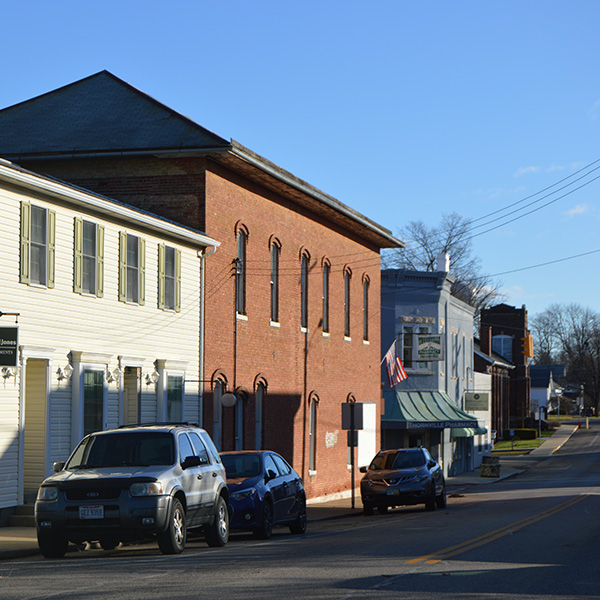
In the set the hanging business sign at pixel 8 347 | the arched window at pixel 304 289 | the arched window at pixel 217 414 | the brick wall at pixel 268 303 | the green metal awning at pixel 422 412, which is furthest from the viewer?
the green metal awning at pixel 422 412

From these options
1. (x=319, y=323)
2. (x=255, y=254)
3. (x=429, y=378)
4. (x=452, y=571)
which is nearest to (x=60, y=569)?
(x=452, y=571)

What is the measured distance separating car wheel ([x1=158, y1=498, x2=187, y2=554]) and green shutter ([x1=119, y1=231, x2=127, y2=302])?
8755 millimetres

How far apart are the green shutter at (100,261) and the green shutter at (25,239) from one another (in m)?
2.31

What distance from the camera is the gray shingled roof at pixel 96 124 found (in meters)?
26.3

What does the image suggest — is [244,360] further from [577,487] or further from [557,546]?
[577,487]

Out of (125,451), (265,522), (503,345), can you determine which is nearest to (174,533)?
(125,451)

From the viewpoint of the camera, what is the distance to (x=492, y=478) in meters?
51.2

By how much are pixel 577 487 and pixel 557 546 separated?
86.4 ft

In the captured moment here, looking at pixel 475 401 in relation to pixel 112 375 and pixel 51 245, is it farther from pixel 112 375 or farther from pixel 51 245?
pixel 51 245

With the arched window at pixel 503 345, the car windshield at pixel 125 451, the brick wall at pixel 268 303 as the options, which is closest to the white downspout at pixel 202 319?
the brick wall at pixel 268 303

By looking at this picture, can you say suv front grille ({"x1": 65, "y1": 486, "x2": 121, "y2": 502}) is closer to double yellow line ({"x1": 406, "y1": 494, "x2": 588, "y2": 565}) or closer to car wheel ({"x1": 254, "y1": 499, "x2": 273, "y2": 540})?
double yellow line ({"x1": 406, "y1": 494, "x2": 588, "y2": 565})

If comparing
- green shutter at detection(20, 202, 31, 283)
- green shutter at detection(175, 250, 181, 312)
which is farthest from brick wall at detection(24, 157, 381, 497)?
green shutter at detection(20, 202, 31, 283)

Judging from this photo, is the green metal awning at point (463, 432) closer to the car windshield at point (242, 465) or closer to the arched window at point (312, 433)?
the arched window at point (312, 433)

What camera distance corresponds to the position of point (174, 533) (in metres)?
14.3
